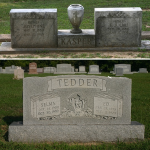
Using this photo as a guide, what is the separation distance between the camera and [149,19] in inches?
641

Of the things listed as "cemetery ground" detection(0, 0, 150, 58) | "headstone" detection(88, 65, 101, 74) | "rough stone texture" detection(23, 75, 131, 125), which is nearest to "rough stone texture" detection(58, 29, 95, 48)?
"cemetery ground" detection(0, 0, 150, 58)

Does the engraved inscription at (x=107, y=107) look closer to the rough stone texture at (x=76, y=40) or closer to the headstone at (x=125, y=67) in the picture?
the rough stone texture at (x=76, y=40)

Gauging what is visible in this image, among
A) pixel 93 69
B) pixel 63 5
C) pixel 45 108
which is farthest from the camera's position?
pixel 63 5

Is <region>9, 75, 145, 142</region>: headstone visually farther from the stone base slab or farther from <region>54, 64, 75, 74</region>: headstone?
<region>54, 64, 75, 74</region>: headstone

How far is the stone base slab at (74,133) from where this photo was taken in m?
7.12

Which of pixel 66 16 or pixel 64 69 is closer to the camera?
pixel 66 16

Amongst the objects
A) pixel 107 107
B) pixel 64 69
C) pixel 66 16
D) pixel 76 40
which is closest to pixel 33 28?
pixel 76 40

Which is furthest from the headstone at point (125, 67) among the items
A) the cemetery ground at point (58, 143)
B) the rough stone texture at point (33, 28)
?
the rough stone texture at point (33, 28)

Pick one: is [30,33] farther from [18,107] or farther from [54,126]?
[54,126]

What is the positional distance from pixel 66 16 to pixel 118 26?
6202 mm

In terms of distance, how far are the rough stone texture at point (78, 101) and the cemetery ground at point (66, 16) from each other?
146 inches

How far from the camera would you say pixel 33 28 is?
444 inches

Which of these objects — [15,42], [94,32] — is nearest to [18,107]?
[15,42]

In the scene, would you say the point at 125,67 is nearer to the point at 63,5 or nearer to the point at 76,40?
the point at 63,5
